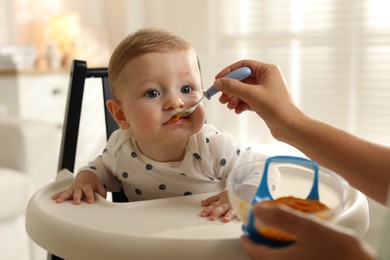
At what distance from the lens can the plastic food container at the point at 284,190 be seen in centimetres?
73

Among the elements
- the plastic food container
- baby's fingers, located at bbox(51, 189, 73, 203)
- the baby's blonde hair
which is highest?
the baby's blonde hair

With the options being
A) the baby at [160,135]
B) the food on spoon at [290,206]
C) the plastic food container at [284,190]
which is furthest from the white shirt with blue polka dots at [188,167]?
Result: the food on spoon at [290,206]

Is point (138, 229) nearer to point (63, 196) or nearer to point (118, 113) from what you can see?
point (63, 196)

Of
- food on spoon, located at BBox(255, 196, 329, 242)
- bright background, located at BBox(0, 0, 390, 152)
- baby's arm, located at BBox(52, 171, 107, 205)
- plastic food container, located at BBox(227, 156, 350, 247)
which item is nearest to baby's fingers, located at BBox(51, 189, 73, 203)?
baby's arm, located at BBox(52, 171, 107, 205)

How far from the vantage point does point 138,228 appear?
35.9 inches

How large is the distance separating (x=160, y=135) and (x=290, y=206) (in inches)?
15.9

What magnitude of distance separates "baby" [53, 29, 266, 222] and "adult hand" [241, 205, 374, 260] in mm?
390

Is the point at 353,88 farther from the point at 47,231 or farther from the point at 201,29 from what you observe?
the point at 47,231

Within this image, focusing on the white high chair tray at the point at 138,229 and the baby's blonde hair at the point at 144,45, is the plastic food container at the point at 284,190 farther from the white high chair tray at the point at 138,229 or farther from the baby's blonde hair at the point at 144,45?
the baby's blonde hair at the point at 144,45

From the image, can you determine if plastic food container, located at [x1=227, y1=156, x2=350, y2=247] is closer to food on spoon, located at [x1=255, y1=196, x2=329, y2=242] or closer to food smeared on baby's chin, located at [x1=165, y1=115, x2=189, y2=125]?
food on spoon, located at [x1=255, y1=196, x2=329, y2=242]

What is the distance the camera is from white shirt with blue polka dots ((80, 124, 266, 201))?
1.17m

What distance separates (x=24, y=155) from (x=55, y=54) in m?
1.53

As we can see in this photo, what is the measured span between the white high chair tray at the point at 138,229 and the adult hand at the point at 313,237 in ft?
0.57

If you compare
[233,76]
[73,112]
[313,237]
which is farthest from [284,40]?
[313,237]
